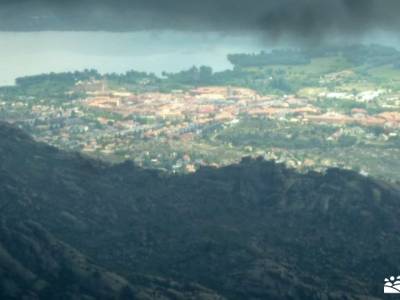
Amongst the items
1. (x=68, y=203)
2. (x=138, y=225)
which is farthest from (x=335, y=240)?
(x=68, y=203)

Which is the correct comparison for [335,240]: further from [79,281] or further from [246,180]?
[79,281]

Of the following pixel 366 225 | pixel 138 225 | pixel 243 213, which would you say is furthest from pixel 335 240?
pixel 138 225

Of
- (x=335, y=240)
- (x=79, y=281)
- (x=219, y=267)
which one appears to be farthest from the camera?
(x=335, y=240)

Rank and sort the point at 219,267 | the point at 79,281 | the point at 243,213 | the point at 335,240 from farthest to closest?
1. the point at 243,213
2. the point at 335,240
3. the point at 219,267
4. the point at 79,281

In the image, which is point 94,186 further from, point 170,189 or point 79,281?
point 79,281

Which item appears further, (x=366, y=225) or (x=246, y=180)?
(x=246, y=180)

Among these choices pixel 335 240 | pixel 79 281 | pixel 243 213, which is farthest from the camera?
pixel 243 213
